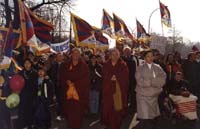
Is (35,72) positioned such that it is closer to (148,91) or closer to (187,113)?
(148,91)

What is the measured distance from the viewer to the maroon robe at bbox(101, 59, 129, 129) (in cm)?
1066

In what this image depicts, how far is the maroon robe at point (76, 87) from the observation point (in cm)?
1066

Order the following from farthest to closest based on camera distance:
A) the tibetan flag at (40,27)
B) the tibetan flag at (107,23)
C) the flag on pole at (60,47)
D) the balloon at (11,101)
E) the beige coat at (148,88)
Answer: the flag on pole at (60,47) < the tibetan flag at (107,23) < the tibetan flag at (40,27) < the beige coat at (148,88) < the balloon at (11,101)

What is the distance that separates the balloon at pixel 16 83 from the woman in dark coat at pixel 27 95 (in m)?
0.88

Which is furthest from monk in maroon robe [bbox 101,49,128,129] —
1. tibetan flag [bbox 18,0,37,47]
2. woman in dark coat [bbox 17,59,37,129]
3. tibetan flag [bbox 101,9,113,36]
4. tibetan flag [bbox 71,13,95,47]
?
tibetan flag [bbox 101,9,113,36]

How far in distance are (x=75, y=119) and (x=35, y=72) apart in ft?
4.13

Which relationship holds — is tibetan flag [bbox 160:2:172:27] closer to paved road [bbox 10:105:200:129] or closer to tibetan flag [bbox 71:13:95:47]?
tibetan flag [bbox 71:13:95:47]

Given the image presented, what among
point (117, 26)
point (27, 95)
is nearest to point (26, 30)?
point (27, 95)

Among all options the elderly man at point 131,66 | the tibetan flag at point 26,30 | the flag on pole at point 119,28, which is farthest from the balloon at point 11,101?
the flag on pole at point 119,28

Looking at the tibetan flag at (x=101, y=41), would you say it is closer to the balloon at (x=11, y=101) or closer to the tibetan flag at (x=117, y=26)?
the tibetan flag at (x=117, y=26)

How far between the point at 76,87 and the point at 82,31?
3505 mm

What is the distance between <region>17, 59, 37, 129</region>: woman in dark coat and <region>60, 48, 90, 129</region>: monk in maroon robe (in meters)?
0.63

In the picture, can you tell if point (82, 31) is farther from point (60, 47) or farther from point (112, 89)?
point (60, 47)

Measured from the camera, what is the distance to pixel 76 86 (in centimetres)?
1070
